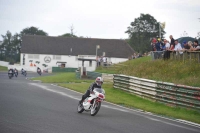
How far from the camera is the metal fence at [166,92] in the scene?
1881cm

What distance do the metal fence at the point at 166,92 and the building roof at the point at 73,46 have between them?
71915mm

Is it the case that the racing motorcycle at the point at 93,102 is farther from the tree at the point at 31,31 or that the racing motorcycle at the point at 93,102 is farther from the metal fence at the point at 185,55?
the tree at the point at 31,31

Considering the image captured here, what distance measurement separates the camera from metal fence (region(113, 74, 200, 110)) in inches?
741

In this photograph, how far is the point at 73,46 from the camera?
10150cm

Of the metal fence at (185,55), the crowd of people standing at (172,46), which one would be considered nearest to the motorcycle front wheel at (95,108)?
the crowd of people standing at (172,46)

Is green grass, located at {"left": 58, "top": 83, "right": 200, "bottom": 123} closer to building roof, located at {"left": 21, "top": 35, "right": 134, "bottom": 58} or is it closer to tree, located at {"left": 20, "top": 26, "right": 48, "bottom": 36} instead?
building roof, located at {"left": 21, "top": 35, "right": 134, "bottom": 58}

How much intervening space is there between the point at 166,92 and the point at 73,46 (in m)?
81.3

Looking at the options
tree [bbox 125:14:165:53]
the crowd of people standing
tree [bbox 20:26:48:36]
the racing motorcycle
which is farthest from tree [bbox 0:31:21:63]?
the racing motorcycle

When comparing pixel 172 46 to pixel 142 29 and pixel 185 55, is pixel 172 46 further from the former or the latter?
pixel 142 29

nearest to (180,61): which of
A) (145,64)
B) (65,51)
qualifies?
(145,64)

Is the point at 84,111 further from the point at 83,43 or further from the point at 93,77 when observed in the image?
the point at 83,43

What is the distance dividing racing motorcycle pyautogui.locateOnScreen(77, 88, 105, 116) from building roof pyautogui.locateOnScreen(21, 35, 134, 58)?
81.2 meters

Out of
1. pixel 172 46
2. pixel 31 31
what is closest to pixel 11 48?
pixel 31 31

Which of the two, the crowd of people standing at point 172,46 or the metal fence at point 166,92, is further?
the crowd of people standing at point 172,46
